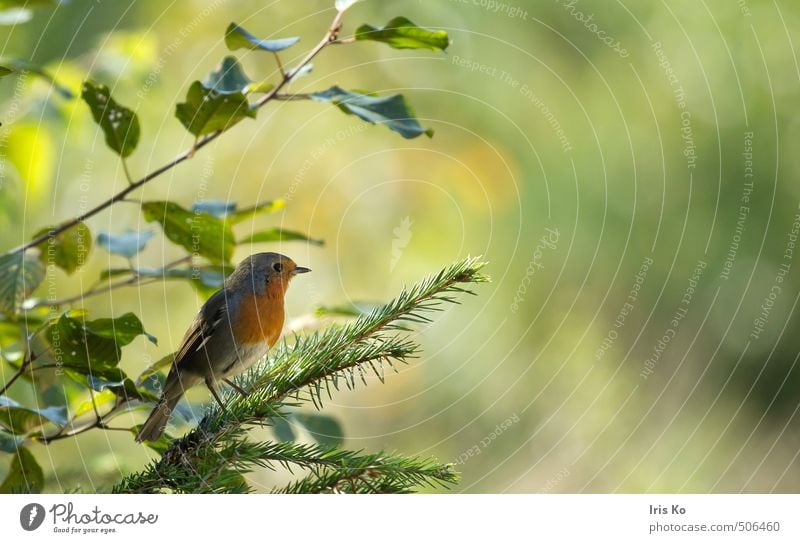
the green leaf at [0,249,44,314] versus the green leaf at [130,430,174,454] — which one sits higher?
the green leaf at [0,249,44,314]

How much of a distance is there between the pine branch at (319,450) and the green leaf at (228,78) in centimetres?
34

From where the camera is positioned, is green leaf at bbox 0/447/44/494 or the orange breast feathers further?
the orange breast feathers

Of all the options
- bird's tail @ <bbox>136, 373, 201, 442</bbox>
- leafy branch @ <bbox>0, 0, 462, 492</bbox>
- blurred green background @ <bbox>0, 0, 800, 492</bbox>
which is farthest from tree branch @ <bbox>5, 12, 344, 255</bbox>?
blurred green background @ <bbox>0, 0, 800, 492</bbox>

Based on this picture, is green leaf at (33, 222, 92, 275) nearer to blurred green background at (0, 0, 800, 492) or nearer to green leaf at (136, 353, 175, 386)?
green leaf at (136, 353, 175, 386)

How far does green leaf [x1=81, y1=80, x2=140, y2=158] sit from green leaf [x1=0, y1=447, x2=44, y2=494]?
34cm

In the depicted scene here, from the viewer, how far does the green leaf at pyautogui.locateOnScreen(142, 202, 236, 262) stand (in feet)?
3.10

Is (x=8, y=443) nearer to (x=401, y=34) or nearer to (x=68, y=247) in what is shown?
(x=68, y=247)

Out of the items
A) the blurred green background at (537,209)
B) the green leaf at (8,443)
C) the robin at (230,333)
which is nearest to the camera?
the green leaf at (8,443)

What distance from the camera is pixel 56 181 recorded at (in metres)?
1.67

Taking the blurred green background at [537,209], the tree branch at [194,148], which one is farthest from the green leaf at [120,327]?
the blurred green background at [537,209]

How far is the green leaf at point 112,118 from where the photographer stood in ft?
2.93

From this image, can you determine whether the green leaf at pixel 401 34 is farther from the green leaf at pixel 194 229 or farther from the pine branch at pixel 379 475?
the pine branch at pixel 379 475
